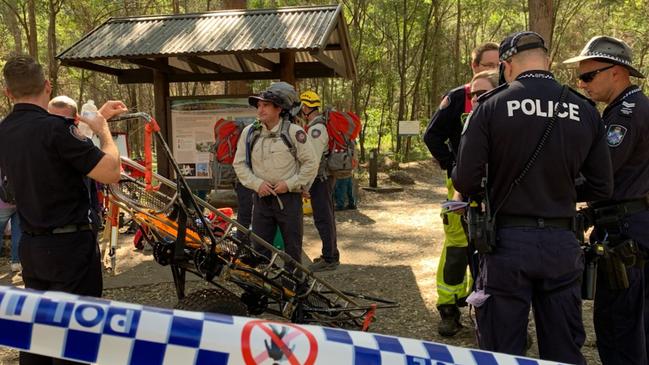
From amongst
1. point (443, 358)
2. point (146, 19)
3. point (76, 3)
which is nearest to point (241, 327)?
point (443, 358)

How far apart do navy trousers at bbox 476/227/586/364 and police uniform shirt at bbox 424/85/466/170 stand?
4.87ft

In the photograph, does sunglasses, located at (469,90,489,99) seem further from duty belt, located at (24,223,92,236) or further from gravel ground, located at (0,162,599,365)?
duty belt, located at (24,223,92,236)

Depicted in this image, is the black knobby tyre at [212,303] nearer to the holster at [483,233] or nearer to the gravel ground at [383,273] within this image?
the gravel ground at [383,273]

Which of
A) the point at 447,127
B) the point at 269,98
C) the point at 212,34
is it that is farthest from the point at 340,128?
the point at 447,127

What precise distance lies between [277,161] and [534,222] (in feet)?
8.58

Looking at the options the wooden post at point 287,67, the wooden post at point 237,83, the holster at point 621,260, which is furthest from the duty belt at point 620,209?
the wooden post at point 237,83

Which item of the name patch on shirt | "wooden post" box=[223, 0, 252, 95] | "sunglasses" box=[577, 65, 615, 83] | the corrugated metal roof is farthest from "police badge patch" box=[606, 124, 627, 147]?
"wooden post" box=[223, 0, 252, 95]

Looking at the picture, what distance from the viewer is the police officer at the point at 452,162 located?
3924 mm

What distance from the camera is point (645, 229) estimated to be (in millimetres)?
3074

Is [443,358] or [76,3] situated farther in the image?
[76,3]

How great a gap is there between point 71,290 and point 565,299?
2.50 metres

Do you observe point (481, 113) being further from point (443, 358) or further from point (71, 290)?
point (71, 290)

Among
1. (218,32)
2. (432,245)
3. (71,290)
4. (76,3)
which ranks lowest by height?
(432,245)

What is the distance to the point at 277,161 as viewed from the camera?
4.65 meters
